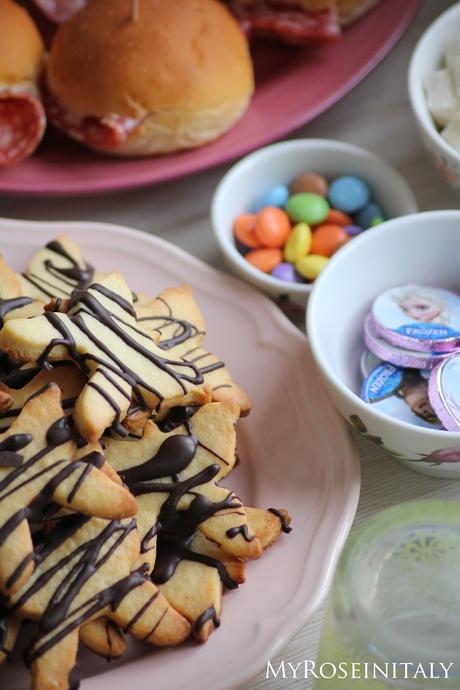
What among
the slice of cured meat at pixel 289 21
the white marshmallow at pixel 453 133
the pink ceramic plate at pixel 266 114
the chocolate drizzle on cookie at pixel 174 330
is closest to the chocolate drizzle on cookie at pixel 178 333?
the chocolate drizzle on cookie at pixel 174 330

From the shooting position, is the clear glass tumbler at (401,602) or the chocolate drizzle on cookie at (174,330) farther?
the chocolate drizzle on cookie at (174,330)

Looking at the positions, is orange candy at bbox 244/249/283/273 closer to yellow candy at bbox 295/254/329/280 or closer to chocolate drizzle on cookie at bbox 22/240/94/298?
yellow candy at bbox 295/254/329/280

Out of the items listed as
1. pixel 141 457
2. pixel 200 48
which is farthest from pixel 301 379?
pixel 200 48

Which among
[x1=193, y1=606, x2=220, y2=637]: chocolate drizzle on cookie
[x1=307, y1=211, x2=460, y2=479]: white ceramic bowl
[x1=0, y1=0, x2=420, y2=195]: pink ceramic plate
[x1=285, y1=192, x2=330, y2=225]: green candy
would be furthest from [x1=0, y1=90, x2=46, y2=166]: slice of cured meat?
[x1=193, y1=606, x2=220, y2=637]: chocolate drizzle on cookie

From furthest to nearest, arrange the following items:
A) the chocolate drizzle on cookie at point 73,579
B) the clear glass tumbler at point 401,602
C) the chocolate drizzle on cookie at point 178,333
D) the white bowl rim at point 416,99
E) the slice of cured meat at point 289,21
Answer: the slice of cured meat at point 289,21 < the white bowl rim at point 416,99 < the chocolate drizzle on cookie at point 178,333 < the chocolate drizzle on cookie at point 73,579 < the clear glass tumbler at point 401,602

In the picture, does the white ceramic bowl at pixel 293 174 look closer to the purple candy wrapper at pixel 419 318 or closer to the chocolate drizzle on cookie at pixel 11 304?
the purple candy wrapper at pixel 419 318

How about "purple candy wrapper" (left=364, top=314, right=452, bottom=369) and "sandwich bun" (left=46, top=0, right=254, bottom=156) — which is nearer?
"purple candy wrapper" (left=364, top=314, right=452, bottom=369)
